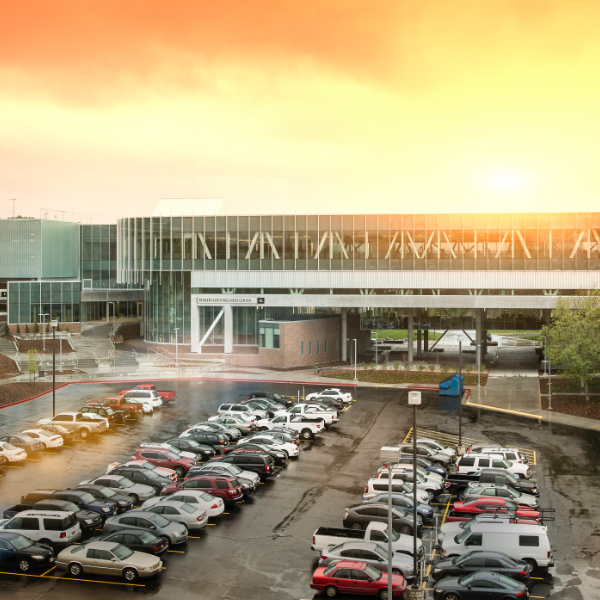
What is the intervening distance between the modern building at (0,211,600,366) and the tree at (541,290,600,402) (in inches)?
611

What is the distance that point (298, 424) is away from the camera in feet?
146

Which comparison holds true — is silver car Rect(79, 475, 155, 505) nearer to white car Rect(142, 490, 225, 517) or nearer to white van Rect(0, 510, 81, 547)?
white car Rect(142, 490, 225, 517)

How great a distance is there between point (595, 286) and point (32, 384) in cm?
5808

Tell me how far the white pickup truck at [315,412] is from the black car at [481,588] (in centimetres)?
2460

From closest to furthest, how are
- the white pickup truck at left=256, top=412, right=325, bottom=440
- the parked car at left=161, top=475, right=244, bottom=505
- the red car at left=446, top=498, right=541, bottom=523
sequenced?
the red car at left=446, top=498, right=541, bottom=523
the parked car at left=161, top=475, right=244, bottom=505
the white pickup truck at left=256, top=412, right=325, bottom=440

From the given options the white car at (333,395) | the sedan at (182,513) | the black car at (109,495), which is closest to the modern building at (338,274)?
the white car at (333,395)

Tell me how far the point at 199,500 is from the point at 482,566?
480 inches

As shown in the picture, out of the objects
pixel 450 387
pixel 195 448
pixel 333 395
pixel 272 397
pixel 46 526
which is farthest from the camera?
pixel 450 387

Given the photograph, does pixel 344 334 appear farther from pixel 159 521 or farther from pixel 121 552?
pixel 121 552

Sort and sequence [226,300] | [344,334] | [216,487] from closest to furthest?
[216,487] < [226,300] < [344,334]

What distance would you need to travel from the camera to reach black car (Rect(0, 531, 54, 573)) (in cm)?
2455

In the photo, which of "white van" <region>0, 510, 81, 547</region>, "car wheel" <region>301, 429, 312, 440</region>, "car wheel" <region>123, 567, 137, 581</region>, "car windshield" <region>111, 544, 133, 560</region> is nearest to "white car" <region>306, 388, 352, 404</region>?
"car wheel" <region>301, 429, 312, 440</region>

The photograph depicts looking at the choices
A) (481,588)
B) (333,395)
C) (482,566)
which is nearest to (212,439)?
(333,395)

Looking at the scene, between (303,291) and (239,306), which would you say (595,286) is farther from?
(239,306)
